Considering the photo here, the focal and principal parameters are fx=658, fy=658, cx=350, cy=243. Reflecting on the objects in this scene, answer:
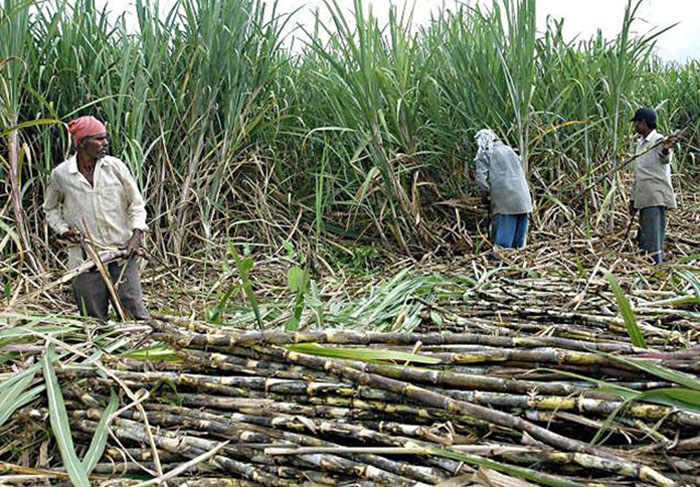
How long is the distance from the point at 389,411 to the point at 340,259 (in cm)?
354

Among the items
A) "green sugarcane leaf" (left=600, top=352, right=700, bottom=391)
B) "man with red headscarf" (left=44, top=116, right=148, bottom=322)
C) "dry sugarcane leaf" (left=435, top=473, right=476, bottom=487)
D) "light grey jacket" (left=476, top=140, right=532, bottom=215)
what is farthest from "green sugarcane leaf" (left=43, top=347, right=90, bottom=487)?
"light grey jacket" (left=476, top=140, right=532, bottom=215)

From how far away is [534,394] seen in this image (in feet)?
4.05

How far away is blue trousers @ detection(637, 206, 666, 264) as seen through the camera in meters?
4.86

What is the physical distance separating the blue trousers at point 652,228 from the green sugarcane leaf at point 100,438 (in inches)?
172

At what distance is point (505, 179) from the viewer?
458 cm

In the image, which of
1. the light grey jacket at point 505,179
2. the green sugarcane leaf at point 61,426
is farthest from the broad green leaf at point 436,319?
the light grey jacket at point 505,179

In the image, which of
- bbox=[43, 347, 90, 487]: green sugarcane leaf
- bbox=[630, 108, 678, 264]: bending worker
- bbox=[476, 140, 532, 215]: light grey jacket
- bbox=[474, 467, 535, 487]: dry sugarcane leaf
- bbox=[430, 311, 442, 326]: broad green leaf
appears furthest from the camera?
bbox=[630, 108, 678, 264]: bending worker

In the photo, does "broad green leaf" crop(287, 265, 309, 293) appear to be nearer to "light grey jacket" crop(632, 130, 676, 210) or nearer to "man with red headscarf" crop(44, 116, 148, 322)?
"man with red headscarf" crop(44, 116, 148, 322)

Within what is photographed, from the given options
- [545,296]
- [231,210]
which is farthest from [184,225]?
[545,296]

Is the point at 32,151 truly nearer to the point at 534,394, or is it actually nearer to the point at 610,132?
the point at 534,394

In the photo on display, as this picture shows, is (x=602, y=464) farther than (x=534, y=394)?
No

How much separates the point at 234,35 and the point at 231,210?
1.21 meters

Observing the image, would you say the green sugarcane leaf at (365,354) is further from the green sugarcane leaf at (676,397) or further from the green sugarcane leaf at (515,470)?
the green sugarcane leaf at (676,397)

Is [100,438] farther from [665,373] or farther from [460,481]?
[665,373]
